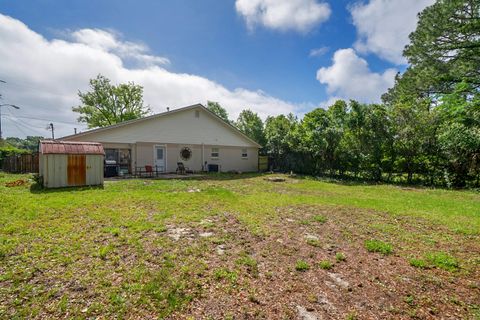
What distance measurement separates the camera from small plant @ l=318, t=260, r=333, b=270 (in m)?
3.42

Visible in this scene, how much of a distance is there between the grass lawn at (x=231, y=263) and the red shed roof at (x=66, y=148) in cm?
324

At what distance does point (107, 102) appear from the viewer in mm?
31000

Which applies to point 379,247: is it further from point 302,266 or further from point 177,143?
point 177,143

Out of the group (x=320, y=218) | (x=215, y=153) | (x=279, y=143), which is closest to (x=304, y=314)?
(x=320, y=218)

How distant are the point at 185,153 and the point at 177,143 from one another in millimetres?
1058

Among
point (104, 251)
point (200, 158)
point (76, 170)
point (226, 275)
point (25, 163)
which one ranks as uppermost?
point (200, 158)

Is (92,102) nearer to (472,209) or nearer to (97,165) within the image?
(97,165)

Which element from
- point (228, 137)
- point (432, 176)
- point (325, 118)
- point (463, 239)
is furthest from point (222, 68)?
point (463, 239)

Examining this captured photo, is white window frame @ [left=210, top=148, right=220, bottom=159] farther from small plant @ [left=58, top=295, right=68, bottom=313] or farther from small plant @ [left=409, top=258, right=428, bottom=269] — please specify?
small plant @ [left=58, top=295, right=68, bottom=313]

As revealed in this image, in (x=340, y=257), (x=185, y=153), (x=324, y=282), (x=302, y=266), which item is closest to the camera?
(x=324, y=282)

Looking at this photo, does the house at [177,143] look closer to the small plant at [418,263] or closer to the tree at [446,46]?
the tree at [446,46]

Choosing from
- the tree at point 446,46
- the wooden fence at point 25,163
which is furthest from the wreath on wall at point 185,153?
the tree at point 446,46

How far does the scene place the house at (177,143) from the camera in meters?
14.8

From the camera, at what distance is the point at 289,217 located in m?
6.02
